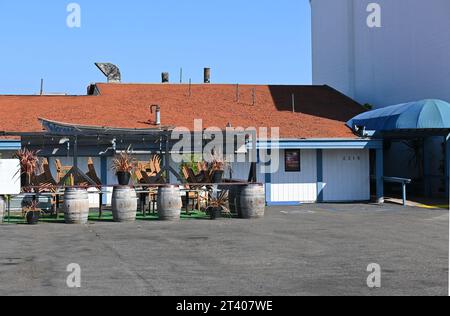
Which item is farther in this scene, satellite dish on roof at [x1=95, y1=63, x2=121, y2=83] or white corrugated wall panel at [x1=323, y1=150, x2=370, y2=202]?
satellite dish on roof at [x1=95, y1=63, x2=121, y2=83]

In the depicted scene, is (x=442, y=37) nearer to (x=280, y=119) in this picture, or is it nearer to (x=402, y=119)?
(x=402, y=119)

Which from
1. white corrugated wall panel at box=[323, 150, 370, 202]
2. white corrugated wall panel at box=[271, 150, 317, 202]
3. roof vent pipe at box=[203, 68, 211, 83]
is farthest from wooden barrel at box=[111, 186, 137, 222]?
roof vent pipe at box=[203, 68, 211, 83]

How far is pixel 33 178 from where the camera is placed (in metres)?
19.6

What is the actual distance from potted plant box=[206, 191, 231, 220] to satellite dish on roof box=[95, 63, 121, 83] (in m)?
20.2

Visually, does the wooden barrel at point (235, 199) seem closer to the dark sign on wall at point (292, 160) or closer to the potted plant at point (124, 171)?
the potted plant at point (124, 171)

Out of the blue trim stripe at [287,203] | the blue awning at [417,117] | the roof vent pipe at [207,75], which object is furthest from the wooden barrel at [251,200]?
the roof vent pipe at [207,75]

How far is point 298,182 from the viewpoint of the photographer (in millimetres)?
26453

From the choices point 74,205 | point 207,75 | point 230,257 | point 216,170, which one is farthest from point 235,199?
point 207,75

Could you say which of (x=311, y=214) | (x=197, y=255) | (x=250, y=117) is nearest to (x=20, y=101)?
(x=250, y=117)

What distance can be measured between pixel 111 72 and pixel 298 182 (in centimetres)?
1647

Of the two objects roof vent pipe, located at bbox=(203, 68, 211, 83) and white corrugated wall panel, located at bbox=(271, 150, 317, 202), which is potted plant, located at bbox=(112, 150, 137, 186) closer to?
white corrugated wall panel, located at bbox=(271, 150, 317, 202)

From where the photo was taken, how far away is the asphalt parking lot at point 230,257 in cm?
889

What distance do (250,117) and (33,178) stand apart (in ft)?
40.9

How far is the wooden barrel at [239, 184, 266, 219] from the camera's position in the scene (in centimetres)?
1920
